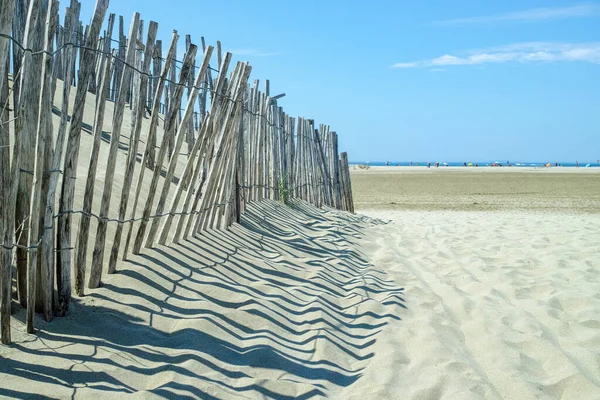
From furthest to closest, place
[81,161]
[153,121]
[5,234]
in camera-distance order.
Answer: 1. [81,161]
2. [153,121]
3. [5,234]

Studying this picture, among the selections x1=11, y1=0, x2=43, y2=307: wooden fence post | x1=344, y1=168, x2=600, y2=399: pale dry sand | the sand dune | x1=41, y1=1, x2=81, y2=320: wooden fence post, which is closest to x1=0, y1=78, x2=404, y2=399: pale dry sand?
the sand dune

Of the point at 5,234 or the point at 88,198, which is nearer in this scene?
the point at 5,234

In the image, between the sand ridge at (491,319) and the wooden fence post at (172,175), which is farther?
the wooden fence post at (172,175)

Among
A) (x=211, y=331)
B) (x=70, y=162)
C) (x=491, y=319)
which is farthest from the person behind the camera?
(x=491, y=319)

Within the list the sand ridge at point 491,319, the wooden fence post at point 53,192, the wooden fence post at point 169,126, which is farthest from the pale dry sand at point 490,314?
the wooden fence post at point 169,126

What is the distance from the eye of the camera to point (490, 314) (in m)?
4.08

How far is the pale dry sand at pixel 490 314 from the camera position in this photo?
2938 millimetres

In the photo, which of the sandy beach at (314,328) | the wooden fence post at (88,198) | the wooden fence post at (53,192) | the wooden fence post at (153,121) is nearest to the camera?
the sandy beach at (314,328)

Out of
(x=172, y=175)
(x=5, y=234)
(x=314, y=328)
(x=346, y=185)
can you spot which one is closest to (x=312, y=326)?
(x=314, y=328)

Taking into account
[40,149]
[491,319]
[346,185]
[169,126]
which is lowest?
[491,319]

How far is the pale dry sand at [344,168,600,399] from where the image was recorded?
2938mm

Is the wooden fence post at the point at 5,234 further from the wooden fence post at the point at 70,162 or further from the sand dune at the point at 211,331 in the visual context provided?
the wooden fence post at the point at 70,162

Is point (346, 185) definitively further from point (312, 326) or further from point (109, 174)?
point (109, 174)

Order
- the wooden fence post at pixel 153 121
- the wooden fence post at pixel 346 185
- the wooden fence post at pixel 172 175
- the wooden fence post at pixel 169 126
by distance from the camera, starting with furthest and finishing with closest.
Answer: the wooden fence post at pixel 346 185, the wooden fence post at pixel 172 175, the wooden fence post at pixel 169 126, the wooden fence post at pixel 153 121
